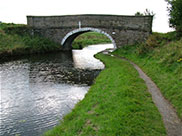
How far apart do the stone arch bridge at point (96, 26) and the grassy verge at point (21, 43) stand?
5.13ft

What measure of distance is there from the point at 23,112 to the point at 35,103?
3.32ft

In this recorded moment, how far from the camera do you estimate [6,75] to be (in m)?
14.5

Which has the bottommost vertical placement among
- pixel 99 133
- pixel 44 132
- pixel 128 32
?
pixel 44 132

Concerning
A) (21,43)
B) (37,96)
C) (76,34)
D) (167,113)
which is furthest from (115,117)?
(76,34)

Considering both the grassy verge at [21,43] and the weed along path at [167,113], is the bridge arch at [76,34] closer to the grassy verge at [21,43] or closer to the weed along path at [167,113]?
the grassy verge at [21,43]

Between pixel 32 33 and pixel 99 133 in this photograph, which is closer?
pixel 99 133

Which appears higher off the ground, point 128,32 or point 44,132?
point 128,32

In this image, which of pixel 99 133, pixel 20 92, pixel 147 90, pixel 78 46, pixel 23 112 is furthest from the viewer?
pixel 78 46

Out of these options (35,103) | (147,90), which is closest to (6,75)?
(35,103)

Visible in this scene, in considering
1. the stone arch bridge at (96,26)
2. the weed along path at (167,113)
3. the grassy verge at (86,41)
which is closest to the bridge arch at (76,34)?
the stone arch bridge at (96,26)

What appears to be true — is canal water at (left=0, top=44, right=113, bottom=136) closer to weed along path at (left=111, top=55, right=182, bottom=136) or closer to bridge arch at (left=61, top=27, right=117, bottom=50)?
weed along path at (left=111, top=55, right=182, bottom=136)

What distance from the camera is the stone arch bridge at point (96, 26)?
23.5 meters

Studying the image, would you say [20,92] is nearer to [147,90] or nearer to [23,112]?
[23,112]

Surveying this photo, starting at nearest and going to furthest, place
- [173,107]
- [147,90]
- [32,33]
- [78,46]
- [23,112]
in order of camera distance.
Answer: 1. [173,107]
2. [23,112]
3. [147,90]
4. [32,33]
5. [78,46]
